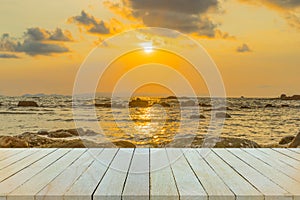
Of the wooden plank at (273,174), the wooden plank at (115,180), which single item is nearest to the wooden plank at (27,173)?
the wooden plank at (115,180)

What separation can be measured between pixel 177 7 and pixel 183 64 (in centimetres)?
236

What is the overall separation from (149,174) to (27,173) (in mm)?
707

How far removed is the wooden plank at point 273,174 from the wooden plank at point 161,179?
21.4 inches

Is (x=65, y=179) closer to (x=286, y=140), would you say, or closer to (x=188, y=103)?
(x=286, y=140)

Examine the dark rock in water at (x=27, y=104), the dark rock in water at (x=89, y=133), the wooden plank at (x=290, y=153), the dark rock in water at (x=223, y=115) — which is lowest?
the dark rock in water at (x=89, y=133)

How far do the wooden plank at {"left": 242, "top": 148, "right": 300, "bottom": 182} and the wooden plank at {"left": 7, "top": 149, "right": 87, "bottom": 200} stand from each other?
4.29 ft

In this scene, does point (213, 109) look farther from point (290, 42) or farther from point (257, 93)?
point (290, 42)

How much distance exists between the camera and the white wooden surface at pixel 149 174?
67.0 inches

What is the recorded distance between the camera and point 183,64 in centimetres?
337

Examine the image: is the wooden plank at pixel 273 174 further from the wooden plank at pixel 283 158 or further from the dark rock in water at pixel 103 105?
the dark rock in water at pixel 103 105

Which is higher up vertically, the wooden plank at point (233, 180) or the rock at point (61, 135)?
the wooden plank at point (233, 180)

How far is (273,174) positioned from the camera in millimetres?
2092

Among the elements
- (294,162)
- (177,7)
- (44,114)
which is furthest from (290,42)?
(44,114)

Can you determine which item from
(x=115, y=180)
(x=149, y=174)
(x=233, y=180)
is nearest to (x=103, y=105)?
(x=149, y=174)
